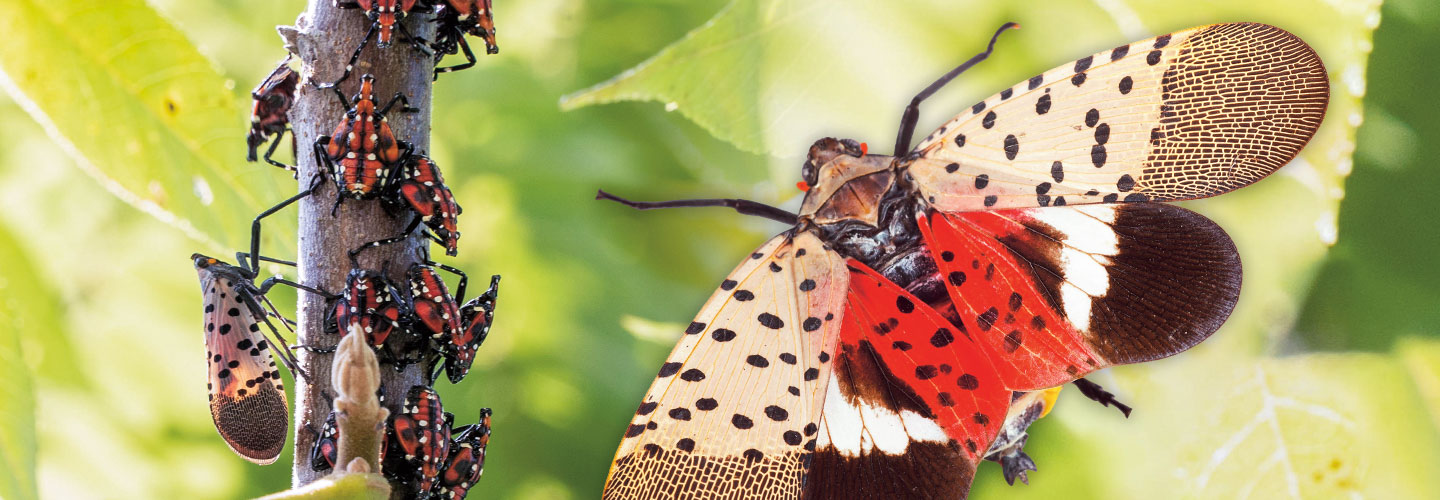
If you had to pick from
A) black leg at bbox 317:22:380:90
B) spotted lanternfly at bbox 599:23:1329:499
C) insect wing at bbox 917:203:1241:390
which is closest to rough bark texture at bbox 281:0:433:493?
black leg at bbox 317:22:380:90

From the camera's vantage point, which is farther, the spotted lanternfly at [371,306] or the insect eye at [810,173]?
the insect eye at [810,173]

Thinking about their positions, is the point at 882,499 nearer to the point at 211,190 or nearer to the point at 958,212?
the point at 958,212

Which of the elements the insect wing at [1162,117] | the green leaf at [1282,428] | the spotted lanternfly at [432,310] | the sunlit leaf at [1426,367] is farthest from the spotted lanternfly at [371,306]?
the sunlit leaf at [1426,367]

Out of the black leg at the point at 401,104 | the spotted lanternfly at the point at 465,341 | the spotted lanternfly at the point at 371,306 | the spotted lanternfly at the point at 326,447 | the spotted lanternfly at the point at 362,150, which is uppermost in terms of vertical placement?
the black leg at the point at 401,104

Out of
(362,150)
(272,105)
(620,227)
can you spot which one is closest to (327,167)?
(362,150)

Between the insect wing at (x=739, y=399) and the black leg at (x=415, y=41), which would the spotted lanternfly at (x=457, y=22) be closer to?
the black leg at (x=415, y=41)

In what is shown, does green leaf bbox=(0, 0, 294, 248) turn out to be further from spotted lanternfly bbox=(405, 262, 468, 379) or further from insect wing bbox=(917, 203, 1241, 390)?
insect wing bbox=(917, 203, 1241, 390)

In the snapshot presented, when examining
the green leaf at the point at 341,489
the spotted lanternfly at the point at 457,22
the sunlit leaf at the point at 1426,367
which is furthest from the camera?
the sunlit leaf at the point at 1426,367

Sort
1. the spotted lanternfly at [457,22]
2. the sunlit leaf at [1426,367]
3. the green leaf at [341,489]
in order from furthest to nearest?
the sunlit leaf at [1426,367], the spotted lanternfly at [457,22], the green leaf at [341,489]
